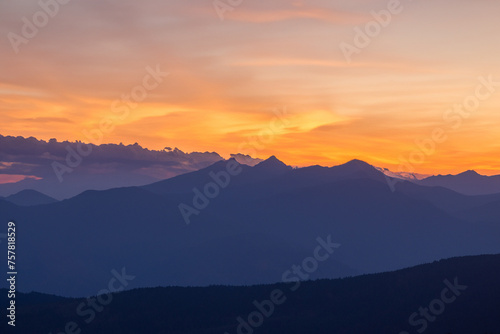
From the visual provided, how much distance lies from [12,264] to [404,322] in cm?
10738

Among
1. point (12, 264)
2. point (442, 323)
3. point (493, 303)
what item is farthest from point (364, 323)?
point (12, 264)

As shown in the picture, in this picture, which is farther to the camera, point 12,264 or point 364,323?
point 364,323

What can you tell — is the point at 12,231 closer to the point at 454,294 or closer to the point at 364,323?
the point at 364,323

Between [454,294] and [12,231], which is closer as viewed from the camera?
[12,231]

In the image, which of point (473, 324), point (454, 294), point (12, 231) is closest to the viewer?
point (12, 231)

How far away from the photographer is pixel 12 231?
14175 cm

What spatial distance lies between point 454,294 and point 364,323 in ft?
95.4

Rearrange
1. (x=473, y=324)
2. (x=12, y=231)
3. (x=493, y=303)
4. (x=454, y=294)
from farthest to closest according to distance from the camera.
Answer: (x=454, y=294), (x=493, y=303), (x=473, y=324), (x=12, y=231)

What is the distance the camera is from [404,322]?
19000 centimetres

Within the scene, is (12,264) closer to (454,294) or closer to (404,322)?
(404,322)

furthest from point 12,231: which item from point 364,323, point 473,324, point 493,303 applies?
point 493,303

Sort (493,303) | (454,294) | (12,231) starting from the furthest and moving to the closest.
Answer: (454,294) < (493,303) < (12,231)

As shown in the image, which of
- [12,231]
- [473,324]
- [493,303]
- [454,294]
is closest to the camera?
[12,231]

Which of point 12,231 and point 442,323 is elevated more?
point 12,231
